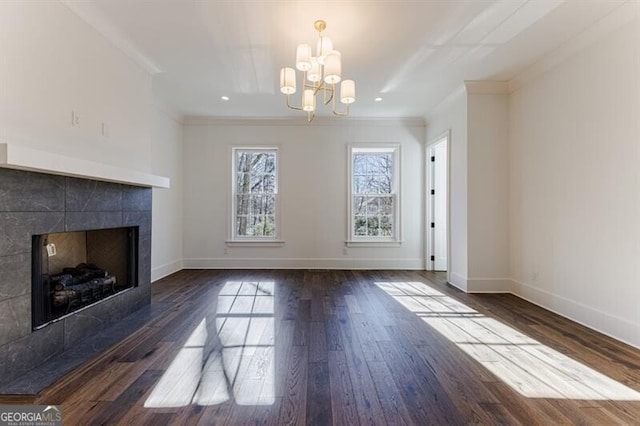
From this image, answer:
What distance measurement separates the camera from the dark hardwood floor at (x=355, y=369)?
165 centimetres

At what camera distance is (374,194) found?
573 centimetres

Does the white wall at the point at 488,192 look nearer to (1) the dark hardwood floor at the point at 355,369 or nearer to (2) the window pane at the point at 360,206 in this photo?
(1) the dark hardwood floor at the point at 355,369

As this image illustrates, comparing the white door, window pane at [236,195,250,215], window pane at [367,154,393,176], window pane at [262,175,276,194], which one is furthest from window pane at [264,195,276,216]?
the white door

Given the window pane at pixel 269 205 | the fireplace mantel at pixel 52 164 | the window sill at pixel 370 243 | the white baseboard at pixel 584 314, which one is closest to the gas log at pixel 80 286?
the fireplace mantel at pixel 52 164

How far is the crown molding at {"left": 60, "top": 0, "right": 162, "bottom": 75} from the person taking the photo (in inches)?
98.3

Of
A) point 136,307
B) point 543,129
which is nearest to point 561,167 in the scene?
point 543,129

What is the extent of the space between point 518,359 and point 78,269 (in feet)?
12.5

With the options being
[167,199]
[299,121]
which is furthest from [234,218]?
[299,121]

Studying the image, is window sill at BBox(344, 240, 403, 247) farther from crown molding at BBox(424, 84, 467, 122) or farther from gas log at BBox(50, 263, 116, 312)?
gas log at BBox(50, 263, 116, 312)

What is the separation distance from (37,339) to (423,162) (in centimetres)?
551

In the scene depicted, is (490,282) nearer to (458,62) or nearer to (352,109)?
(458,62)

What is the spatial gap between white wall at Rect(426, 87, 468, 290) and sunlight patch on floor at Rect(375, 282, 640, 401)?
3.04ft

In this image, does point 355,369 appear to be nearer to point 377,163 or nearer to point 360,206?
point 360,206

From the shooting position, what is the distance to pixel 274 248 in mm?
A: 5641
